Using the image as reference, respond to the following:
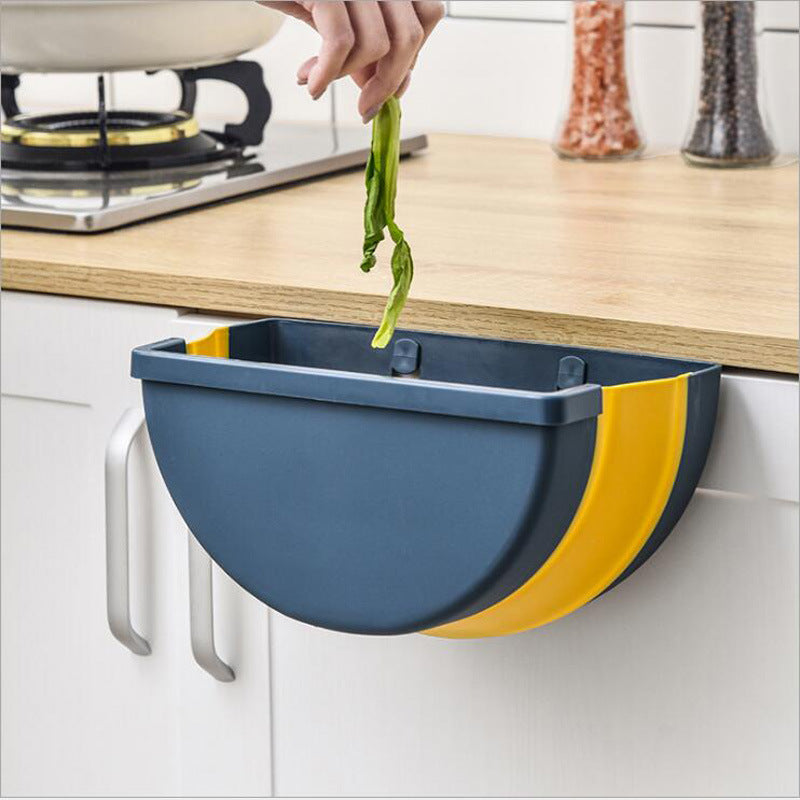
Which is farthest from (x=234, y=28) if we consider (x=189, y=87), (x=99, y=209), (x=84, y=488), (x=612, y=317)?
(x=612, y=317)

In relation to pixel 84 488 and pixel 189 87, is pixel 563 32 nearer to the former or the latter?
pixel 189 87

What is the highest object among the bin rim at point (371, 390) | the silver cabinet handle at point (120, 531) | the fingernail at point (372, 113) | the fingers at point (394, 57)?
the fingers at point (394, 57)

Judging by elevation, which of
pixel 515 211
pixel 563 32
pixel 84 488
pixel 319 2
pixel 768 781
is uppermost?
pixel 563 32

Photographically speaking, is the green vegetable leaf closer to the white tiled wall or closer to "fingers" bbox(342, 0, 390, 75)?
"fingers" bbox(342, 0, 390, 75)

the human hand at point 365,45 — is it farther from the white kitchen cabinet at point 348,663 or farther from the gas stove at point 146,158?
the gas stove at point 146,158

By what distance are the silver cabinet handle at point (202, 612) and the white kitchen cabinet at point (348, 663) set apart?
0.02 m

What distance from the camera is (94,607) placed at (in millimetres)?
1207

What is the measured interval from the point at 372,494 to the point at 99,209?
1.48 feet

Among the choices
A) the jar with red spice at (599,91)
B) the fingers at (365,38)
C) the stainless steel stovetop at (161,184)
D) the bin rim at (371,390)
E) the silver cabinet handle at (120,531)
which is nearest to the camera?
the bin rim at (371,390)

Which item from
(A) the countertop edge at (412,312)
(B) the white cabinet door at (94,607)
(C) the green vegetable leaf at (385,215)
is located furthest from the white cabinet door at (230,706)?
(C) the green vegetable leaf at (385,215)

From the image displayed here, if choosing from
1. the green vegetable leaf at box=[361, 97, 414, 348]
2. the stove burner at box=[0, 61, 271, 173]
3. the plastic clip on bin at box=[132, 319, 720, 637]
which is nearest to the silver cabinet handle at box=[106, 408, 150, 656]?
the plastic clip on bin at box=[132, 319, 720, 637]

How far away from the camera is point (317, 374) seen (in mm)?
870

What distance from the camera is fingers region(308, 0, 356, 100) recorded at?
89 centimetres

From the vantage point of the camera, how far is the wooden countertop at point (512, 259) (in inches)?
37.3
